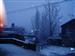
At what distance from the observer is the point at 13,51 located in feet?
27.5

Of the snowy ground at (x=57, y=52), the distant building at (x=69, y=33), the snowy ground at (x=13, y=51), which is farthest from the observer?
the distant building at (x=69, y=33)

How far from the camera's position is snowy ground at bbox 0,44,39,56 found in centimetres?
805

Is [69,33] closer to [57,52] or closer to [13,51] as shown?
[57,52]

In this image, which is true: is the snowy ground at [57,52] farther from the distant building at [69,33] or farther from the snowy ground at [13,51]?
the distant building at [69,33]

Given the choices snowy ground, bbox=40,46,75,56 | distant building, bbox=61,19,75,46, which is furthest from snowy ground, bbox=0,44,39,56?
distant building, bbox=61,19,75,46

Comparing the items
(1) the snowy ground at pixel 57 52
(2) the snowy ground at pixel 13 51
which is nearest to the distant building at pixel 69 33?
(1) the snowy ground at pixel 57 52

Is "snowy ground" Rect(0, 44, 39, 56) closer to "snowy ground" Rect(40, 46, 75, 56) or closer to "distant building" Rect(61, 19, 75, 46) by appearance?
"snowy ground" Rect(40, 46, 75, 56)

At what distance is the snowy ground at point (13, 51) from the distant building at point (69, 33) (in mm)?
18472

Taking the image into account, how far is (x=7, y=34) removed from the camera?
788 centimetres

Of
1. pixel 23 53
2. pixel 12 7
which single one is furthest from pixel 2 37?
pixel 12 7

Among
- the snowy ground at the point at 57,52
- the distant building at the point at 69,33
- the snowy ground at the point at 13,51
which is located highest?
the snowy ground at the point at 13,51

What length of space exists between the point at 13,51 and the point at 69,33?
65.7 feet

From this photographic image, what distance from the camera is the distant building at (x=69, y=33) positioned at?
27172mm

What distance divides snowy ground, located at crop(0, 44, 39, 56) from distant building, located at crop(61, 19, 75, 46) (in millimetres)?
18472
